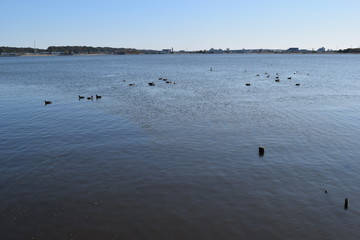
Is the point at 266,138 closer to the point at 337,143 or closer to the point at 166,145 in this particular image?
the point at 337,143

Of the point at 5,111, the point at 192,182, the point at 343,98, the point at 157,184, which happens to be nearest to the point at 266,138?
the point at 192,182

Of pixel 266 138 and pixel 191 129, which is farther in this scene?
pixel 191 129

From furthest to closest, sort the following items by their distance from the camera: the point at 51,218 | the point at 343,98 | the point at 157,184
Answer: the point at 343,98 < the point at 157,184 < the point at 51,218

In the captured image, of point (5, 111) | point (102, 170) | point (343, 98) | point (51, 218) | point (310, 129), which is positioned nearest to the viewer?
point (51, 218)

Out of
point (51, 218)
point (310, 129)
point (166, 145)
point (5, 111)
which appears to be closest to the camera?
point (51, 218)

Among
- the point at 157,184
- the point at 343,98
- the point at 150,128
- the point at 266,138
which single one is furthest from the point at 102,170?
the point at 343,98

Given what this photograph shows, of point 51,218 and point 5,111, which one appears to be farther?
point 5,111

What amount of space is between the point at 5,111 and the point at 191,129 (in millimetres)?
29369

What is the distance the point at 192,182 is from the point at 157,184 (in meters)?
2.44

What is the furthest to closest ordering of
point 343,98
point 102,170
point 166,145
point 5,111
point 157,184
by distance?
Result: point 343,98 → point 5,111 → point 166,145 → point 102,170 → point 157,184

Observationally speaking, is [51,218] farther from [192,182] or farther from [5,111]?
[5,111]

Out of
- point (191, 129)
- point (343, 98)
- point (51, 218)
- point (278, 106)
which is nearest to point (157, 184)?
point (51, 218)

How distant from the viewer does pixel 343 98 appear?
2047 inches

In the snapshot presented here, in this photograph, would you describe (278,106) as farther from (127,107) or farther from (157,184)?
(157,184)
